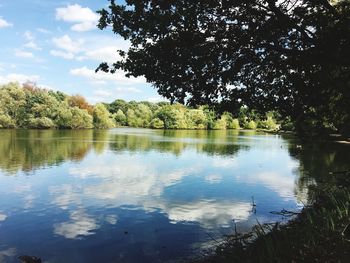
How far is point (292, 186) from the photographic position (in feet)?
99.4

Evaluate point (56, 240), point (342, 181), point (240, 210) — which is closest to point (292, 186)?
point (240, 210)

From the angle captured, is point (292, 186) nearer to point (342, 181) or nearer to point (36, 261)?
point (342, 181)

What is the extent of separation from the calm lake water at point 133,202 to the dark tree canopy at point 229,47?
704 centimetres

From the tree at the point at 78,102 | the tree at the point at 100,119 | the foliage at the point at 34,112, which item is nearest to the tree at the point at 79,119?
the foliage at the point at 34,112

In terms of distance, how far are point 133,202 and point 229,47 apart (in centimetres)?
1483

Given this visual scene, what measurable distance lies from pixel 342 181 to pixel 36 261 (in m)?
14.4

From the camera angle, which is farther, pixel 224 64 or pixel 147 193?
pixel 147 193

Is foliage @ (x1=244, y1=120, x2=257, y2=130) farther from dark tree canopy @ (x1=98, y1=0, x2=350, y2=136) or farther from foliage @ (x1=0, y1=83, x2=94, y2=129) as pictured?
dark tree canopy @ (x1=98, y1=0, x2=350, y2=136)

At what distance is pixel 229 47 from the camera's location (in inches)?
461

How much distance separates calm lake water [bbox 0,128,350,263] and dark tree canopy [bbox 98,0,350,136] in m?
7.04

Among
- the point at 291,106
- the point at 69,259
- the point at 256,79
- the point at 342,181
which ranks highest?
the point at 256,79

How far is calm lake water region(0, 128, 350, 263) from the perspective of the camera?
15852 mm

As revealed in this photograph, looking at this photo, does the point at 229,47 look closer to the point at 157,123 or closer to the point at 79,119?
the point at 79,119

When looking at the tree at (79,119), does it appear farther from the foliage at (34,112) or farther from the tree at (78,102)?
the tree at (78,102)
